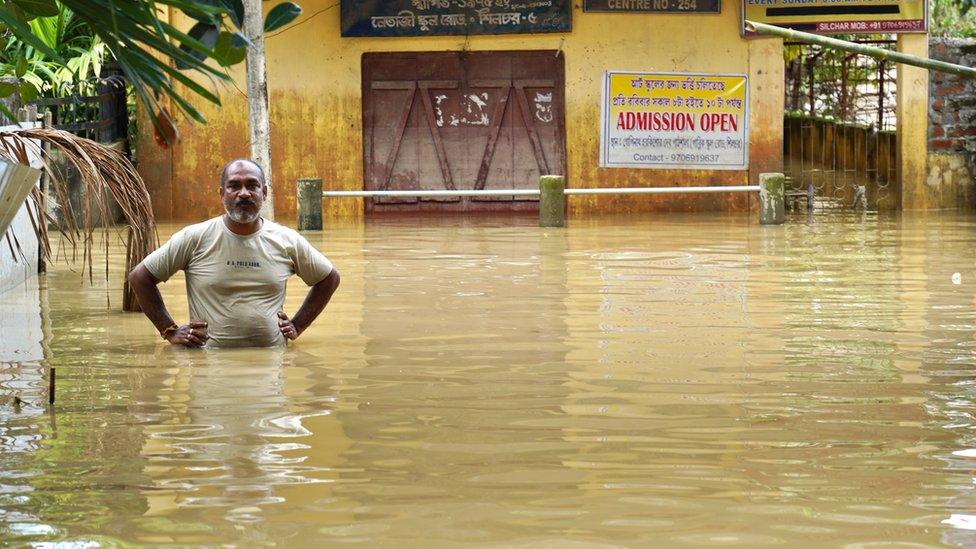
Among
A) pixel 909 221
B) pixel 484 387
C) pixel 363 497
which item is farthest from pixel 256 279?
pixel 909 221

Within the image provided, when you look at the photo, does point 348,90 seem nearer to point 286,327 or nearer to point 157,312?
point 286,327

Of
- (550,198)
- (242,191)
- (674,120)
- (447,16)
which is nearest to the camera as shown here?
(242,191)

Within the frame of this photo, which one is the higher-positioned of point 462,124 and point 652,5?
point 652,5

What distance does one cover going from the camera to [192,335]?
753cm

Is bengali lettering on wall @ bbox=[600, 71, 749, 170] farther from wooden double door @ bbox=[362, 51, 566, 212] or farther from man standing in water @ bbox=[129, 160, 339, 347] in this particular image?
man standing in water @ bbox=[129, 160, 339, 347]

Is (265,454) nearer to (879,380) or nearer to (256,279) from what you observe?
(256,279)

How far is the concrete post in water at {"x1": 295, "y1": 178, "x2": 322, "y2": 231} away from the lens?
16219 millimetres

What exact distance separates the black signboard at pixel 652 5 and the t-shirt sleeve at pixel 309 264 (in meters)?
11.8

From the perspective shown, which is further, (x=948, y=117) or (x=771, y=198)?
(x=948, y=117)

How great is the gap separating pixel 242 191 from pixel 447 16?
1179 cm

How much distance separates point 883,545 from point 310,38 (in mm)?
15367

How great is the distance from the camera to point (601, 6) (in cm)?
1877

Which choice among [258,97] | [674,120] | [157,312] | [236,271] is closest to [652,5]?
[674,120]

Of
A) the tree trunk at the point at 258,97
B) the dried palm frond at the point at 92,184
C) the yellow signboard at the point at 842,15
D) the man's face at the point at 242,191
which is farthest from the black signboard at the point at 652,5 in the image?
the man's face at the point at 242,191
